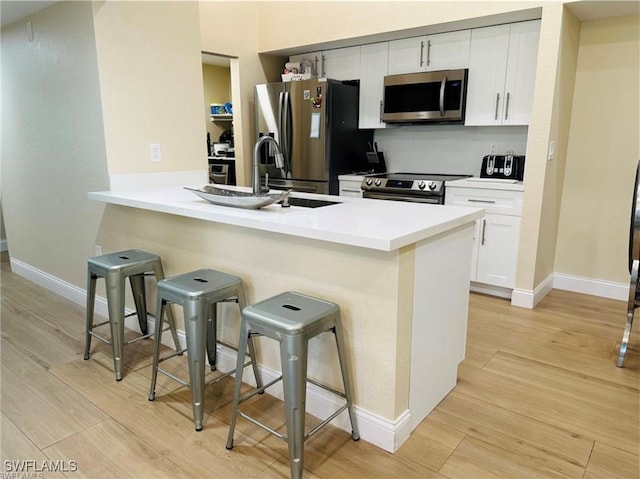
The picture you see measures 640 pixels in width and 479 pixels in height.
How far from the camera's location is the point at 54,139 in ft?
10.5

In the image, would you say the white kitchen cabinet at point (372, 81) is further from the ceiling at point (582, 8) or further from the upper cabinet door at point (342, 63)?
the ceiling at point (582, 8)

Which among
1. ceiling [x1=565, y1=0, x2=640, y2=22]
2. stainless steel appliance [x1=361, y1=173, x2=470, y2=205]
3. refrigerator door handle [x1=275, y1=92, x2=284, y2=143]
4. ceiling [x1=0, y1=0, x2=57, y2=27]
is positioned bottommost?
stainless steel appliance [x1=361, y1=173, x2=470, y2=205]

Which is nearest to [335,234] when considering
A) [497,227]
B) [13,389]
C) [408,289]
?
[408,289]

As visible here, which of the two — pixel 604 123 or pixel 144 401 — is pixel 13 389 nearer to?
pixel 144 401

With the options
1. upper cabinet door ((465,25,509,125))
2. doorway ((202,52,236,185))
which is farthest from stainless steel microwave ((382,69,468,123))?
doorway ((202,52,236,185))

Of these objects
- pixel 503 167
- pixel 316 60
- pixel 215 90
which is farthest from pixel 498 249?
pixel 215 90

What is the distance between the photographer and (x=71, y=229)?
328 cm

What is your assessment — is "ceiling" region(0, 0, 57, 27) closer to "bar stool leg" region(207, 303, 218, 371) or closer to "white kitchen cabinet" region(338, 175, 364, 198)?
"bar stool leg" region(207, 303, 218, 371)

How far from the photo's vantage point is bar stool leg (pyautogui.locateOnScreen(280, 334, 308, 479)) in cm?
Answer: 152

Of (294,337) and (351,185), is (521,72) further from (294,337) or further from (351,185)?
(294,337)

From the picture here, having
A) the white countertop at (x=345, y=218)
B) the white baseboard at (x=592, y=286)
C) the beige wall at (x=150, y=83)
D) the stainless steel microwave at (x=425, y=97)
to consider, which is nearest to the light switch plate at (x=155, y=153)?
the beige wall at (x=150, y=83)

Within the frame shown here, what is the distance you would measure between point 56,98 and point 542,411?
139 inches

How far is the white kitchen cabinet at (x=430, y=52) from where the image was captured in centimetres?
366

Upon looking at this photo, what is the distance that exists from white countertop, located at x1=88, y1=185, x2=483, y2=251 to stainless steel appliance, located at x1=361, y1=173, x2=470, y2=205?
1.45 meters
